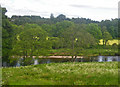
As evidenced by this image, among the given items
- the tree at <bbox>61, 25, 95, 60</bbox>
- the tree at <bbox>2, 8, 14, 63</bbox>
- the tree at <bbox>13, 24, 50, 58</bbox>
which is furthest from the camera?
the tree at <bbox>61, 25, 95, 60</bbox>

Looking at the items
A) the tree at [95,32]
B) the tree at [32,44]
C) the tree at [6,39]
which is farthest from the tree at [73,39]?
the tree at [95,32]

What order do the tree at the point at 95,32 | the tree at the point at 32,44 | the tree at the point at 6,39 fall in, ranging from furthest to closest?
the tree at the point at 95,32, the tree at the point at 6,39, the tree at the point at 32,44

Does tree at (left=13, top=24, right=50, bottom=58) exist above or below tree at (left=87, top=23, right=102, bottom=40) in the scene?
below

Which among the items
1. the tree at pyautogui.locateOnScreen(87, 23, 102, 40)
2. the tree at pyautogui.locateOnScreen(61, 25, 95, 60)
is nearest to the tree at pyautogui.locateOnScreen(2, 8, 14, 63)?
the tree at pyautogui.locateOnScreen(61, 25, 95, 60)

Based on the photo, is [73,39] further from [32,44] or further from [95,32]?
[95,32]

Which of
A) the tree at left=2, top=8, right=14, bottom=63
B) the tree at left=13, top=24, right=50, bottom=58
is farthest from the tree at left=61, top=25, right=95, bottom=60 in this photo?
the tree at left=2, top=8, right=14, bottom=63

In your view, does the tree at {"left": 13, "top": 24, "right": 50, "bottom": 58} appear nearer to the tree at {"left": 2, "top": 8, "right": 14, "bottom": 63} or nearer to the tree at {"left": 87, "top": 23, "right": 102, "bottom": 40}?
the tree at {"left": 2, "top": 8, "right": 14, "bottom": 63}

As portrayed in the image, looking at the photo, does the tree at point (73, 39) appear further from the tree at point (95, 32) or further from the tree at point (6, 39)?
the tree at point (95, 32)

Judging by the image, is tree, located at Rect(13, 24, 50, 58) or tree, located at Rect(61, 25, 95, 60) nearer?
tree, located at Rect(13, 24, 50, 58)

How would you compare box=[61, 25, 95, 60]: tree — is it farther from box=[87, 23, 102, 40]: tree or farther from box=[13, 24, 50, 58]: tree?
box=[87, 23, 102, 40]: tree

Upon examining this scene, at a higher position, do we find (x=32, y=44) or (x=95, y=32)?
(x=95, y=32)

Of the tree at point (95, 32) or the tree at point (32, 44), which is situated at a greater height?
the tree at point (95, 32)

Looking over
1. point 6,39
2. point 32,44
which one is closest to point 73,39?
point 32,44

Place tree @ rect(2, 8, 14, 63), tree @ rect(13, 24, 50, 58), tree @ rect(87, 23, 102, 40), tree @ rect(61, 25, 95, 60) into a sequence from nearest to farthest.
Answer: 1. tree @ rect(13, 24, 50, 58)
2. tree @ rect(2, 8, 14, 63)
3. tree @ rect(61, 25, 95, 60)
4. tree @ rect(87, 23, 102, 40)
